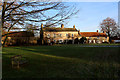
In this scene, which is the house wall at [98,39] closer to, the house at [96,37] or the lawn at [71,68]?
the house at [96,37]

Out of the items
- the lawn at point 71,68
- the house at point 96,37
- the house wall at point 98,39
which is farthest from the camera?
the house at point 96,37

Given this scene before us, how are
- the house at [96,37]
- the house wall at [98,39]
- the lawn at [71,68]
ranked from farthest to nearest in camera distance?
1. the house at [96,37]
2. the house wall at [98,39]
3. the lawn at [71,68]

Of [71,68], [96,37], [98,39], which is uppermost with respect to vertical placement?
[96,37]

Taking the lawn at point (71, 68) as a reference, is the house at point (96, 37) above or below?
above

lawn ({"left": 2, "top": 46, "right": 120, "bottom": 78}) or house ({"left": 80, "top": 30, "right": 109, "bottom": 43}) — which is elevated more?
house ({"left": 80, "top": 30, "right": 109, "bottom": 43})

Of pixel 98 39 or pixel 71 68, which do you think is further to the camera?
pixel 98 39

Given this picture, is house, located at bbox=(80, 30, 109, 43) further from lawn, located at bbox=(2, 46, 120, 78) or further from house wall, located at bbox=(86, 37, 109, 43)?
lawn, located at bbox=(2, 46, 120, 78)

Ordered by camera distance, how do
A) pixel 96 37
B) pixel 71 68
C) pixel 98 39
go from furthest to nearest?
pixel 96 37, pixel 98 39, pixel 71 68

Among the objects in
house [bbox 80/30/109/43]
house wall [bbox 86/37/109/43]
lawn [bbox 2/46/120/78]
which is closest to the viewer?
lawn [bbox 2/46/120/78]

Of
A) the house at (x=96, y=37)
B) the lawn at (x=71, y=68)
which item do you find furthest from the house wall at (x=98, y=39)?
the lawn at (x=71, y=68)

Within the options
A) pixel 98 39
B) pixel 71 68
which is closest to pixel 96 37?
pixel 98 39

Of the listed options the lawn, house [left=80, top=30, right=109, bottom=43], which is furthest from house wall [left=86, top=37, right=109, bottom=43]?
the lawn

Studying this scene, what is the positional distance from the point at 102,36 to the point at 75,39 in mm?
15067

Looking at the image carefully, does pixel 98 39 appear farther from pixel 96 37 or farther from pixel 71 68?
pixel 71 68
